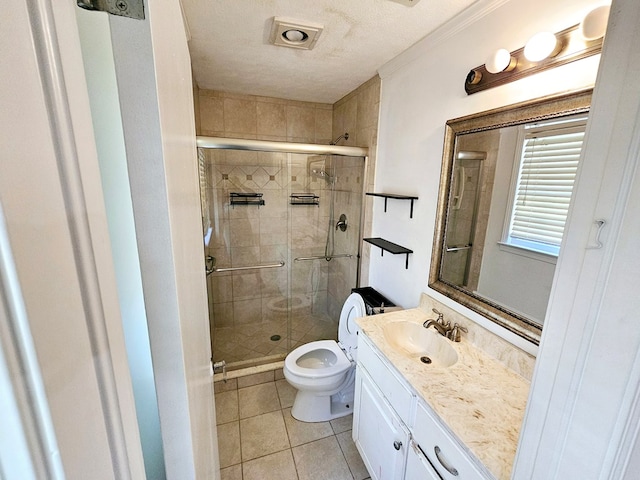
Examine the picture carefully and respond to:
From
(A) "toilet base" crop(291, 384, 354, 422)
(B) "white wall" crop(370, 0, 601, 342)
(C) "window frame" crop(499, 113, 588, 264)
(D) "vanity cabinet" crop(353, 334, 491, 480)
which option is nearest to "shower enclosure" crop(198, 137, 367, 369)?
(B) "white wall" crop(370, 0, 601, 342)

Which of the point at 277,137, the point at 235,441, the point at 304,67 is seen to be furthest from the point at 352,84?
the point at 235,441

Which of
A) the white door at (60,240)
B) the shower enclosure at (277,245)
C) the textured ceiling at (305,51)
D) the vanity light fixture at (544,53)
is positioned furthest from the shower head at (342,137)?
the white door at (60,240)

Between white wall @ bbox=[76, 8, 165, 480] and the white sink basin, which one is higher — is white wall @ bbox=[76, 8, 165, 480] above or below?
above

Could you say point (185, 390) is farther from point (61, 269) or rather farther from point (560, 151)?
point (560, 151)

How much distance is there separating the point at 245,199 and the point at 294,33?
1522 mm

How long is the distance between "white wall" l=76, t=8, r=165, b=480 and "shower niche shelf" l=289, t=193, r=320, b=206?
2286 millimetres

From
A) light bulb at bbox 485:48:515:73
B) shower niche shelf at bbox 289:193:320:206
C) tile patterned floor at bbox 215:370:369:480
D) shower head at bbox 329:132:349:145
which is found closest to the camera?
light bulb at bbox 485:48:515:73

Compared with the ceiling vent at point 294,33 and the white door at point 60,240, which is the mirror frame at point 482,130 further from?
the white door at point 60,240

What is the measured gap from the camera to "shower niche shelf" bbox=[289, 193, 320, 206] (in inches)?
112

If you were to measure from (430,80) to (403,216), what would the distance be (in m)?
0.80

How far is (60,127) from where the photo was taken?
0.27m

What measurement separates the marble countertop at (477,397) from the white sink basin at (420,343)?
2.6 inches

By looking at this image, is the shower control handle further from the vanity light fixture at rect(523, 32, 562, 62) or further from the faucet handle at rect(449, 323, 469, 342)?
the vanity light fixture at rect(523, 32, 562, 62)

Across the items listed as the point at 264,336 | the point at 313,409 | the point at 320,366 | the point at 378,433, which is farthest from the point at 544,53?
the point at 264,336
